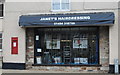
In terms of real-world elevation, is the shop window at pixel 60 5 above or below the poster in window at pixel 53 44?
above

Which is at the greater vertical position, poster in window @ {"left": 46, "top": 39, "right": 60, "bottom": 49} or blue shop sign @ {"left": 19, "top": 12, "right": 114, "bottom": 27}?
blue shop sign @ {"left": 19, "top": 12, "right": 114, "bottom": 27}

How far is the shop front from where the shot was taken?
1302 cm

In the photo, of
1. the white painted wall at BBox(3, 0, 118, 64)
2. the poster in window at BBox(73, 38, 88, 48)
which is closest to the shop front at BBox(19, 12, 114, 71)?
the poster in window at BBox(73, 38, 88, 48)

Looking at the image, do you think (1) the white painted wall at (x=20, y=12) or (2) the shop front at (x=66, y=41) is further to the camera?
(1) the white painted wall at (x=20, y=12)

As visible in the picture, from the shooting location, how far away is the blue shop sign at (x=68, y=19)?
12.6m

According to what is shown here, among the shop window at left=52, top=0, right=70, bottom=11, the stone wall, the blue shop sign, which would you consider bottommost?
the stone wall

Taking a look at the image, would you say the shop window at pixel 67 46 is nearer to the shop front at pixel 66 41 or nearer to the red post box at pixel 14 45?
the shop front at pixel 66 41

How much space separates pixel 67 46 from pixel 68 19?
5.92 ft

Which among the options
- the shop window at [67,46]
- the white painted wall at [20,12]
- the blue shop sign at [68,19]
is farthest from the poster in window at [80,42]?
the white painted wall at [20,12]

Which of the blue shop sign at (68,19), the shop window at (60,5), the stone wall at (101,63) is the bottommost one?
the stone wall at (101,63)

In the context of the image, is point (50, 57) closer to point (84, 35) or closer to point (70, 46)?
point (70, 46)

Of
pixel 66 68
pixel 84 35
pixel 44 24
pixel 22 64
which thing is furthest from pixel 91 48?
pixel 22 64

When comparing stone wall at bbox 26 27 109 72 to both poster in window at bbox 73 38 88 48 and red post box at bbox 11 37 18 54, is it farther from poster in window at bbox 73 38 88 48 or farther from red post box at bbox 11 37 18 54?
red post box at bbox 11 37 18 54

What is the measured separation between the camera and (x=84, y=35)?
13.7m
